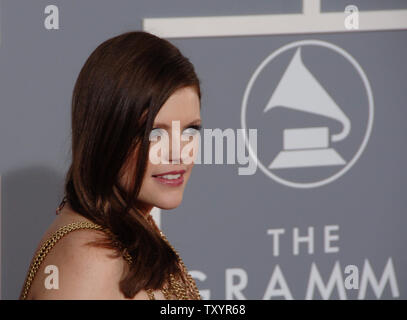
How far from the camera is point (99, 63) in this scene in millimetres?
1255

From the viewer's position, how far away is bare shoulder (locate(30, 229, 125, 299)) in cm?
113

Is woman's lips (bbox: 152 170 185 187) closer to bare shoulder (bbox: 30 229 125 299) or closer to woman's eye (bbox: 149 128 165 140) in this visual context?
woman's eye (bbox: 149 128 165 140)

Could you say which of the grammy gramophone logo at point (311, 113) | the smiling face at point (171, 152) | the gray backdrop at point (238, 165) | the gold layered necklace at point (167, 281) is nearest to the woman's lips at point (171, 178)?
the smiling face at point (171, 152)

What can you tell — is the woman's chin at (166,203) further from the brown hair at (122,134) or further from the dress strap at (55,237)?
the dress strap at (55,237)

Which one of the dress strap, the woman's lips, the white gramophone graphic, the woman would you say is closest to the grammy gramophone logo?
the white gramophone graphic

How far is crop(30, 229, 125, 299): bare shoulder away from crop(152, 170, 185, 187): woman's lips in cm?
21

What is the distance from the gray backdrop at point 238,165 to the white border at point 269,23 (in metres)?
0.02

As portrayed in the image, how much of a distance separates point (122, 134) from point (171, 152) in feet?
0.60

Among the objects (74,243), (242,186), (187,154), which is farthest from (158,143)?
(242,186)

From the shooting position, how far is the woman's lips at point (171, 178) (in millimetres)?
1353

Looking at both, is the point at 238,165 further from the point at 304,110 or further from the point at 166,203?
the point at 166,203

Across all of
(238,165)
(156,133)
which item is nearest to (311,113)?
(238,165)

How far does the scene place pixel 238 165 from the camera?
225 cm
